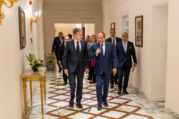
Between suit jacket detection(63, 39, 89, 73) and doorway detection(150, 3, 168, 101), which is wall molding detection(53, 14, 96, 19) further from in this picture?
suit jacket detection(63, 39, 89, 73)

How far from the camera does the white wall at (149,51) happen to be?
412 centimetres

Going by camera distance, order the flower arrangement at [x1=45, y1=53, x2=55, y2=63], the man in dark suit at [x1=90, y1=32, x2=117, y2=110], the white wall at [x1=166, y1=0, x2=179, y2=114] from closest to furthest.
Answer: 1. the white wall at [x1=166, y1=0, x2=179, y2=114]
2. the man in dark suit at [x1=90, y1=32, x2=117, y2=110]
3. the flower arrangement at [x1=45, y1=53, x2=55, y2=63]


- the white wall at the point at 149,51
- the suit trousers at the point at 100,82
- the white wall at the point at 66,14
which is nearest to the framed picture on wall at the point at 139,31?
the white wall at the point at 149,51

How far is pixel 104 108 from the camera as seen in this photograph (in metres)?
4.83

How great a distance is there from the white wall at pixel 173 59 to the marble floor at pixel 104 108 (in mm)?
336

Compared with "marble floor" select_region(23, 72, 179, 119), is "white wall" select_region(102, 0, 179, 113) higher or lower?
higher

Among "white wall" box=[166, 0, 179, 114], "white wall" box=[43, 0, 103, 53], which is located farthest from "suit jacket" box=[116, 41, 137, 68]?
"white wall" box=[43, 0, 103, 53]

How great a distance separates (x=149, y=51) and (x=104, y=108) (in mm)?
1769

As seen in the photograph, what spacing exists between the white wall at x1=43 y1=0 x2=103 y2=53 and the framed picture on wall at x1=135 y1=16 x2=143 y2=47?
6.31 meters

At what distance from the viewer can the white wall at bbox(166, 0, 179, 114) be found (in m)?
4.05

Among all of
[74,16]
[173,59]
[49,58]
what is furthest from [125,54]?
[74,16]

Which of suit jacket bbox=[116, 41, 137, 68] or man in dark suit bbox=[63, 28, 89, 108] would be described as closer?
man in dark suit bbox=[63, 28, 89, 108]

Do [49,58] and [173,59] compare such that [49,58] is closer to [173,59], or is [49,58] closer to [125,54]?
[125,54]

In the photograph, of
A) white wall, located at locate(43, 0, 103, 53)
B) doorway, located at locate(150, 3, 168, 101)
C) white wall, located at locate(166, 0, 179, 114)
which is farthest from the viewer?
white wall, located at locate(43, 0, 103, 53)
